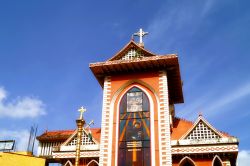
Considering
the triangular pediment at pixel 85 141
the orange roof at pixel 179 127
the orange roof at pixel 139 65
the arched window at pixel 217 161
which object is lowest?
the arched window at pixel 217 161

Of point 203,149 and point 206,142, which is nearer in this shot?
point 203,149

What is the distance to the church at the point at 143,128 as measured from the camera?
95.3ft

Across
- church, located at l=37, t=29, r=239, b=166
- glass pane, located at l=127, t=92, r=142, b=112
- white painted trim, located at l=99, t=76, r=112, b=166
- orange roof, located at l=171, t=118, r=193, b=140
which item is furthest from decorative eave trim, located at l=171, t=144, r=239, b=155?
white painted trim, located at l=99, t=76, r=112, b=166

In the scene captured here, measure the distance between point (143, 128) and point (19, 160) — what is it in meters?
13.7

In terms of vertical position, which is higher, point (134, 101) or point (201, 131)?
point (134, 101)

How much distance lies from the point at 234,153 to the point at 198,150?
3.11 meters

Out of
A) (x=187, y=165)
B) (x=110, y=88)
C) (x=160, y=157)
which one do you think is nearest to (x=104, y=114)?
(x=110, y=88)

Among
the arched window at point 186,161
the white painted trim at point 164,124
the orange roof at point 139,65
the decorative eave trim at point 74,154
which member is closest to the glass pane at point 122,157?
the decorative eave trim at point 74,154

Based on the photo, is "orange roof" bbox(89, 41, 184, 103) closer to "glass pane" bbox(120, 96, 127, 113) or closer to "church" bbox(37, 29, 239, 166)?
"church" bbox(37, 29, 239, 166)

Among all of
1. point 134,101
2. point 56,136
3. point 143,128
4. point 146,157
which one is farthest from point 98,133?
point 56,136

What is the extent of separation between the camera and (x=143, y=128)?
30.8 meters

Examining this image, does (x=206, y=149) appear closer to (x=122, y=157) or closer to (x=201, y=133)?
(x=201, y=133)

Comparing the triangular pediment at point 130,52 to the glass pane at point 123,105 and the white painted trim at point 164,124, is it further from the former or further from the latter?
the glass pane at point 123,105

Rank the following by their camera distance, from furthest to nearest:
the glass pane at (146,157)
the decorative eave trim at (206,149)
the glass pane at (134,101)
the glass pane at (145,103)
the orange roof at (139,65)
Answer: the orange roof at (139,65) < the glass pane at (134,101) < the glass pane at (145,103) < the glass pane at (146,157) < the decorative eave trim at (206,149)
